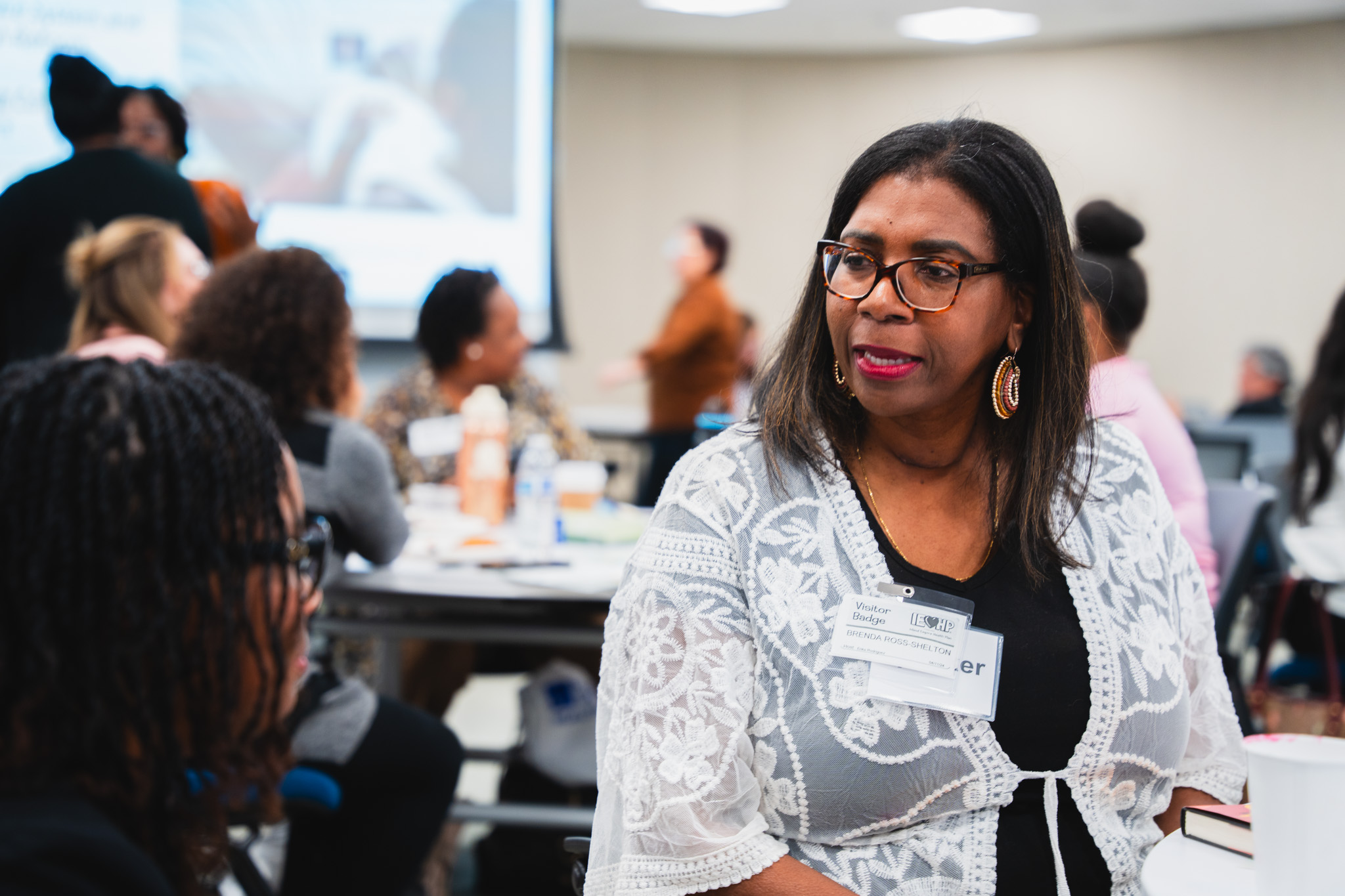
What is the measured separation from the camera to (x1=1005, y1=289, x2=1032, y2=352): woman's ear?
1383mm

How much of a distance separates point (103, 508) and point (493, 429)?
2.20 metres

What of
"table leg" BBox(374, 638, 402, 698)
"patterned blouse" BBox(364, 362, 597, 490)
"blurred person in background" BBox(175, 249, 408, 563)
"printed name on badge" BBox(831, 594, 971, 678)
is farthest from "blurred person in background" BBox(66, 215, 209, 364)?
"printed name on badge" BBox(831, 594, 971, 678)

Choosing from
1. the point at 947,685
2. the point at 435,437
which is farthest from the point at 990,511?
the point at 435,437

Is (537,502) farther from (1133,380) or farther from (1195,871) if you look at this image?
(1195,871)

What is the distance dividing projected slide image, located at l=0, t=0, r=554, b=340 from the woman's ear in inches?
149

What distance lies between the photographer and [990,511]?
4.50ft

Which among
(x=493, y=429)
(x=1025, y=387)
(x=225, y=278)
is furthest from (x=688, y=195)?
(x=1025, y=387)

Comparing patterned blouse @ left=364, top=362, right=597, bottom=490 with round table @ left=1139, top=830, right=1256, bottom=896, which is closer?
round table @ left=1139, top=830, right=1256, bottom=896

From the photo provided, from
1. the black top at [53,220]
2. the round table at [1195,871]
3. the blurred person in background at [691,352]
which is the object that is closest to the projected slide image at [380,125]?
the blurred person in background at [691,352]

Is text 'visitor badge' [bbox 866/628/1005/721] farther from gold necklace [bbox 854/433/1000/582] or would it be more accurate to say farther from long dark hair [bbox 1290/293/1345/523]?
long dark hair [bbox 1290/293/1345/523]

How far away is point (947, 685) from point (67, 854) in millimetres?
825

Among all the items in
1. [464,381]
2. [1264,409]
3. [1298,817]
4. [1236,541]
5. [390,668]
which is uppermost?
[464,381]

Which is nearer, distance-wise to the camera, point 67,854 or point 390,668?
point 67,854

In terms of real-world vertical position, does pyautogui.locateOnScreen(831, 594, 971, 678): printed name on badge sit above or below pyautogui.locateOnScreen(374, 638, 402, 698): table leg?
above
